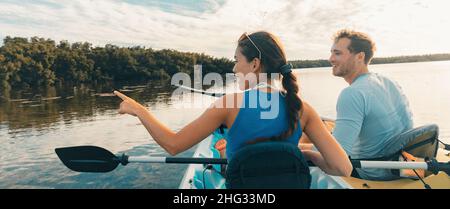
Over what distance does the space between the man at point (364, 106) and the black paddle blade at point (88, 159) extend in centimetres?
173

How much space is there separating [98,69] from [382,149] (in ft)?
209

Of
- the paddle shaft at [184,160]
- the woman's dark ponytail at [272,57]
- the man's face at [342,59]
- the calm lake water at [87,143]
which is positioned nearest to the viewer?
the woman's dark ponytail at [272,57]

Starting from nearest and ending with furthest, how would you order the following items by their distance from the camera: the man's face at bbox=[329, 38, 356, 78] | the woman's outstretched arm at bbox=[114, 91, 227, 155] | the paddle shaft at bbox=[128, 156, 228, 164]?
1. the woman's outstretched arm at bbox=[114, 91, 227, 155]
2. the paddle shaft at bbox=[128, 156, 228, 164]
3. the man's face at bbox=[329, 38, 356, 78]

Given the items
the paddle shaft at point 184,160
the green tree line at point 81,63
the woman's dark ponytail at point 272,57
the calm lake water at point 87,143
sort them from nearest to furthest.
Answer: the woman's dark ponytail at point 272,57, the paddle shaft at point 184,160, the calm lake water at point 87,143, the green tree line at point 81,63

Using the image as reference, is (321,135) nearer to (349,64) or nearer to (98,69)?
(349,64)

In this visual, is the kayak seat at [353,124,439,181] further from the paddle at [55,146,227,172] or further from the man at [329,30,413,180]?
the paddle at [55,146,227,172]

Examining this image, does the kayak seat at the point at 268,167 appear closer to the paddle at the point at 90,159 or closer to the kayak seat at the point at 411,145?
the paddle at the point at 90,159

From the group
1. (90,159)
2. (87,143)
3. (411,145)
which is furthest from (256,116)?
(87,143)

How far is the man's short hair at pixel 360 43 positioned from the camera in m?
2.94

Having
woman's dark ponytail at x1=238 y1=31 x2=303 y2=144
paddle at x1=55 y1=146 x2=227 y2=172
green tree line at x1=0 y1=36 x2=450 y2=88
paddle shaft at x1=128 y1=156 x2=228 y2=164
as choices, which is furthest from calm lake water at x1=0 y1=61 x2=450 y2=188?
green tree line at x1=0 y1=36 x2=450 y2=88

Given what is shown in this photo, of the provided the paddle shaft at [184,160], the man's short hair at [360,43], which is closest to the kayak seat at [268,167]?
the paddle shaft at [184,160]

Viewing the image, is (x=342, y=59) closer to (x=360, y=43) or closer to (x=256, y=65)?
(x=360, y=43)

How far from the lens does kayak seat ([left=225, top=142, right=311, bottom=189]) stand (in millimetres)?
1628
